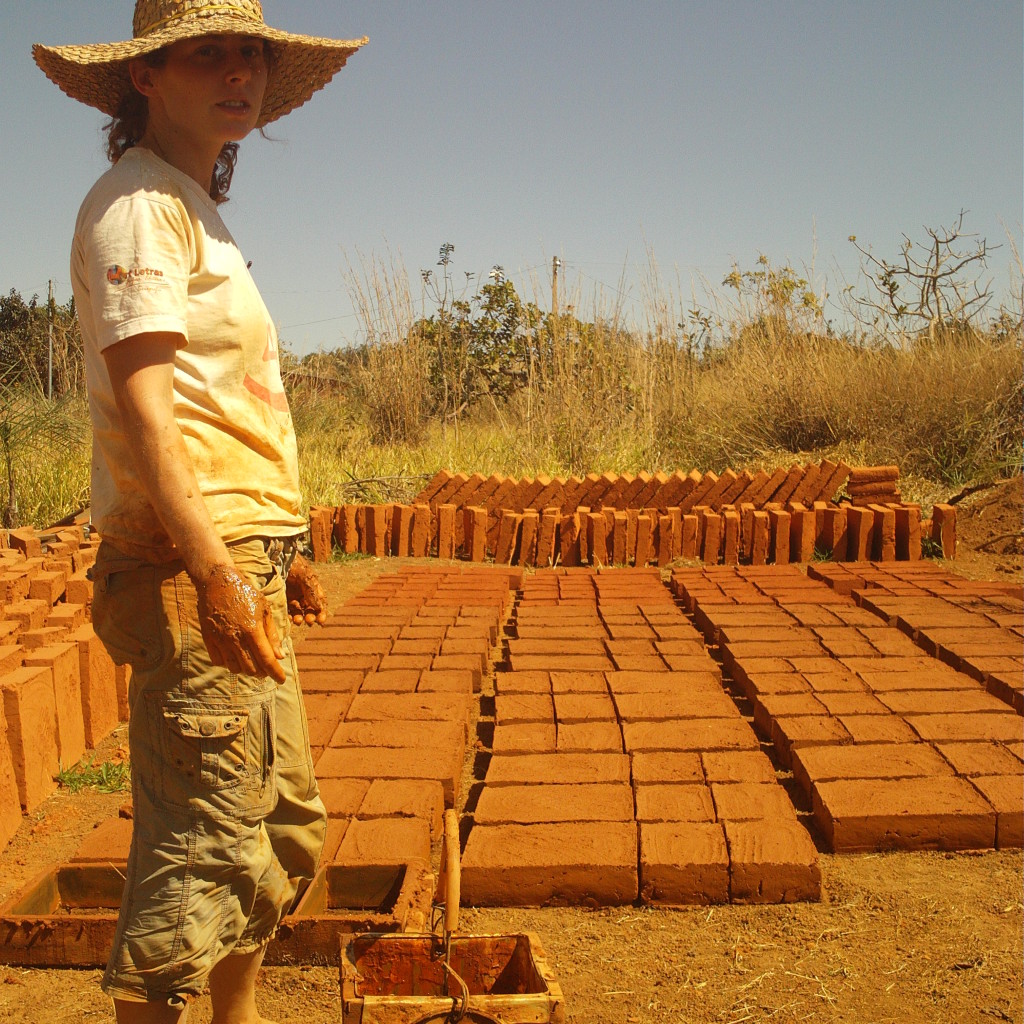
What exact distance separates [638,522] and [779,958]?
15.9 feet

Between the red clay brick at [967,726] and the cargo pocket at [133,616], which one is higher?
the cargo pocket at [133,616]

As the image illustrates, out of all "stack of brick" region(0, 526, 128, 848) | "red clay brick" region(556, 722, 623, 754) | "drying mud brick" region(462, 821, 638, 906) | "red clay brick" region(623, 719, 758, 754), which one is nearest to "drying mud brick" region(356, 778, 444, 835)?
"drying mud brick" region(462, 821, 638, 906)

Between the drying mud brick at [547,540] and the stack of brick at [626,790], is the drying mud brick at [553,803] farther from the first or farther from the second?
the drying mud brick at [547,540]

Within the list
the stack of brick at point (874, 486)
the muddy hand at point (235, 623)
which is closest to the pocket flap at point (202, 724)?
the muddy hand at point (235, 623)

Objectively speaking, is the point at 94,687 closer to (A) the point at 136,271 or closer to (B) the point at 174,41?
(A) the point at 136,271

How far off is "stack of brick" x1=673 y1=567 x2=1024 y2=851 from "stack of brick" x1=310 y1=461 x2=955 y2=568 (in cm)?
176

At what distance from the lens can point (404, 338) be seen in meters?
12.1

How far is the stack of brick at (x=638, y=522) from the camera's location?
7.08 meters

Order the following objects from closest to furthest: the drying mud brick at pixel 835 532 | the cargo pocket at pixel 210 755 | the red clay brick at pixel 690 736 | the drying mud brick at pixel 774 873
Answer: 1. the cargo pocket at pixel 210 755
2. the drying mud brick at pixel 774 873
3. the red clay brick at pixel 690 736
4. the drying mud brick at pixel 835 532

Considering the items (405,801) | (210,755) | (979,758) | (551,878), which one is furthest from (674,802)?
(210,755)

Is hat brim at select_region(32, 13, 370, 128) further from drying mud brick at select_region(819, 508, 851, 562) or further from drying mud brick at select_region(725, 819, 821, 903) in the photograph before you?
drying mud brick at select_region(819, 508, 851, 562)

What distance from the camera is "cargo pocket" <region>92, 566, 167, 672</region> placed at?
1745 millimetres

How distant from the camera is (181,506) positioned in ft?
5.41

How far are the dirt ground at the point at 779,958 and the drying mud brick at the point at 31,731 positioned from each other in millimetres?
274
